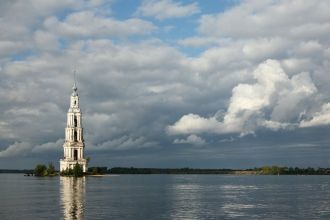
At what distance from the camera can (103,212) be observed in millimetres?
76250

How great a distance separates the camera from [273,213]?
7650 cm

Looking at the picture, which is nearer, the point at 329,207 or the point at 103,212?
the point at 103,212

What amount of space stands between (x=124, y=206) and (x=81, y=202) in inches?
384

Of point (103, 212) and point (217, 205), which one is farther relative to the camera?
point (217, 205)

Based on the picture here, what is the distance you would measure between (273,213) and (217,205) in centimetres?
1477

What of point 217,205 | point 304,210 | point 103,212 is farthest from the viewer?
point 217,205

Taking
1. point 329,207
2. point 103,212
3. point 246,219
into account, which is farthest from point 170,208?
point 329,207

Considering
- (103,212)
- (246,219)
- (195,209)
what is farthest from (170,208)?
(246,219)

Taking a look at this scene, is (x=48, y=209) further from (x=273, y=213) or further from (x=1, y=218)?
(x=273, y=213)

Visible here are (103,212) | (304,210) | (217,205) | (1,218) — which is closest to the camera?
(1,218)

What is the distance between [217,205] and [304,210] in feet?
47.2

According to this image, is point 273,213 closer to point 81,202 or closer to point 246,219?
point 246,219

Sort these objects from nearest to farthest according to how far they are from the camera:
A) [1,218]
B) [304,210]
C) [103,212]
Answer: [1,218]
[103,212]
[304,210]

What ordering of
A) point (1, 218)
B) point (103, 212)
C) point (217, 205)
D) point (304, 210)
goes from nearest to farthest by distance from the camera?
point (1, 218) < point (103, 212) < point (304, 210) < point (217, 205)
